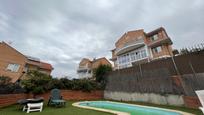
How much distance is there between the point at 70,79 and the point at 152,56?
16.9 m

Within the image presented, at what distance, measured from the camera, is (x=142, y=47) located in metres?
25.3

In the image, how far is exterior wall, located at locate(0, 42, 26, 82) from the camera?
2296cm

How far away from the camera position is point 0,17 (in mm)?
10625

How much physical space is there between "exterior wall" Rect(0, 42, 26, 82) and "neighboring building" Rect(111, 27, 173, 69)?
21341 millimetres

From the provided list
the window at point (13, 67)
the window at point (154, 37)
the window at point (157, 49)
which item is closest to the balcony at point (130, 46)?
the window at point (154, 37)

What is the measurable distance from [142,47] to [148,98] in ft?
50.2

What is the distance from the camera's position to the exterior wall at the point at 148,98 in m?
9.62

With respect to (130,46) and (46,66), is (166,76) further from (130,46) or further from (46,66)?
(46,66)

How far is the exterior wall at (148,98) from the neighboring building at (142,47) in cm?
1136

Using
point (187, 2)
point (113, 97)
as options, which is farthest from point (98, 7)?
point (113, 97)

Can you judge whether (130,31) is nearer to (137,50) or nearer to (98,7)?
(137,50)

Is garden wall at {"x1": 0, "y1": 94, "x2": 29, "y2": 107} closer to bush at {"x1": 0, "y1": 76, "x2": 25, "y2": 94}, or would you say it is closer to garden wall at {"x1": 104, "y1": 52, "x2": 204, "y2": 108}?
bush at {"x1": 0, "y1": 76, "x2": 25, "y2": 94}

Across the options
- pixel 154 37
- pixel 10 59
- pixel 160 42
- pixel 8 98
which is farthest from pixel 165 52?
pixel 10 59

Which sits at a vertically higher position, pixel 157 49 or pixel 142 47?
pixel 142 47
